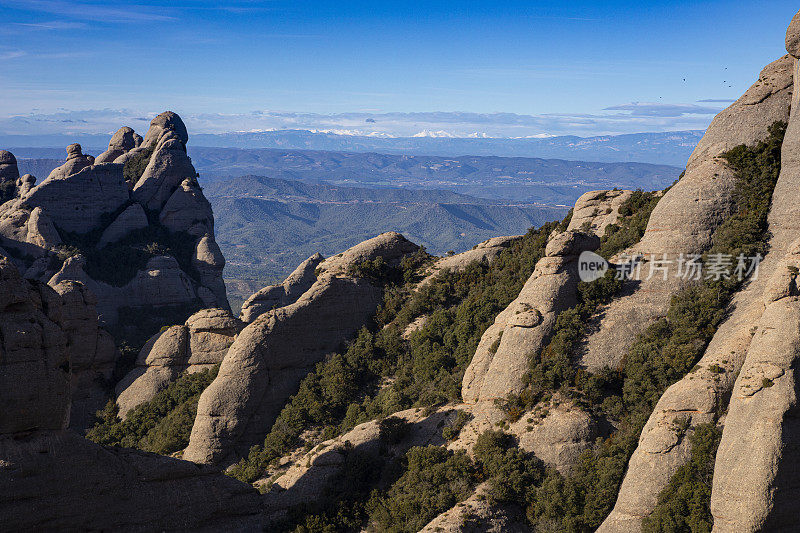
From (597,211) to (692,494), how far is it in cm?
2933

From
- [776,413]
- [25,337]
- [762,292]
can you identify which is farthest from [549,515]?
[25,337]

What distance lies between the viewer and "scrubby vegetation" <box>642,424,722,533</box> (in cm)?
2720

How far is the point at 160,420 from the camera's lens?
4897 cm

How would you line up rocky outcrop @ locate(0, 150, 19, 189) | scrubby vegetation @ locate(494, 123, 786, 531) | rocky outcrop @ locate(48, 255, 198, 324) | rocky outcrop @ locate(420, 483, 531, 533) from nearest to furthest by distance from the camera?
scrubby vegetation @ locate(494, 123, 786, 531), rocky outcrop @ locate(420, 483, 531, 533), rocky outcrop @ locate(48, 255, 198, 324), rocky outcrop @ locate(0, 150, 19, 189)

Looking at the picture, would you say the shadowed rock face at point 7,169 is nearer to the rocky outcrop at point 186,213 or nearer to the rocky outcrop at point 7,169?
the rocky outcrop at point 7,169

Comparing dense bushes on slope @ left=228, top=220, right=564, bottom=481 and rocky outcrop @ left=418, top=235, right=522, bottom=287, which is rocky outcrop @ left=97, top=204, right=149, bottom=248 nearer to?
dense bushes on slope @ left=228, top=220, right=564, bottom=481

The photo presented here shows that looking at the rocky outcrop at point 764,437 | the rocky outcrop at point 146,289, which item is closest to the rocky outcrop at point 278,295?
the rocky outcrop at point 146,289

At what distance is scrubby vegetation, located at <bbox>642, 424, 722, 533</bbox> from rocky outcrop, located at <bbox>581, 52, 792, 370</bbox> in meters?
7.91

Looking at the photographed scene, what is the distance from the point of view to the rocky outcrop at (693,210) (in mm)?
37219

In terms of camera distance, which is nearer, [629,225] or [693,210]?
[693,210]

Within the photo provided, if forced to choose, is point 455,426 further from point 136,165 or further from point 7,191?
point 7,191

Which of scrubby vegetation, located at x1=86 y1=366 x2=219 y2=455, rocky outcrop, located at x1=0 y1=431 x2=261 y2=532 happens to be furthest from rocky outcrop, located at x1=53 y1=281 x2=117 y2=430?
rocky outcrop, located at x1=0 y1=431 x2=261 y2=532

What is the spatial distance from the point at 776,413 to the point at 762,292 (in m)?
10.8

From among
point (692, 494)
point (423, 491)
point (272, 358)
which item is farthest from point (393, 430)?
point (692, 494)
